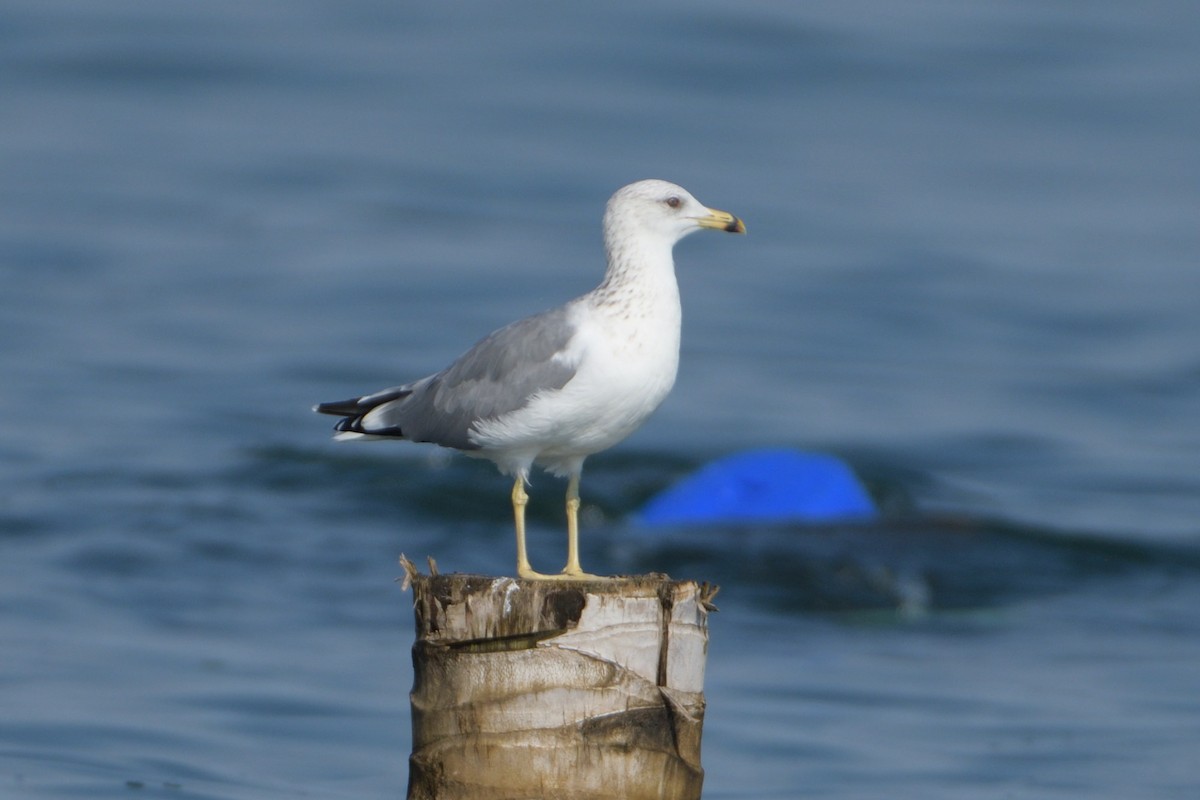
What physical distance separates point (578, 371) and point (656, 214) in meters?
0.79

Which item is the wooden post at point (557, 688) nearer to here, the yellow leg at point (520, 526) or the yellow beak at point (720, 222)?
the yellow leg at point (520, 526)

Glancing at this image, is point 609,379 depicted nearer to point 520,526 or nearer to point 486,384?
point 486,384

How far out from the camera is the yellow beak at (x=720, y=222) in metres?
7.05

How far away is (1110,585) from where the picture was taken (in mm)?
16031

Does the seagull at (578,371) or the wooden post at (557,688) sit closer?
the wooden post at (557,688)

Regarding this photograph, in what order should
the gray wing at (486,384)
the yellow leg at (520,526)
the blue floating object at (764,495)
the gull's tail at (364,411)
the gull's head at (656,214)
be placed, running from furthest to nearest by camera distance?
the blue floating object at (764,495) < the gull's tail at (364,411) < the gull's head at (656,214) < the yellow leg at (520,526) < the gray wing at (486,384)

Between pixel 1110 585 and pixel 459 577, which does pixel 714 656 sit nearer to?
pixel 1110 585

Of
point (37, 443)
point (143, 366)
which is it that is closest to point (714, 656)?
point (37, 443)

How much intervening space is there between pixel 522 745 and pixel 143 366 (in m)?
18.8

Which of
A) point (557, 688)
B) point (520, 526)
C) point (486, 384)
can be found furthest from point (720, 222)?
point (557, 688)

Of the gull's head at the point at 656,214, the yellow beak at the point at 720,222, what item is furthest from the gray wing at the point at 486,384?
the yellow beak at the point at 720,222

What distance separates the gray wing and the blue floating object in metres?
9.21

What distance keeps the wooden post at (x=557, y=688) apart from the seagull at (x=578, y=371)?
2.47 feet

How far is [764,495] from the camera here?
16562 mm
